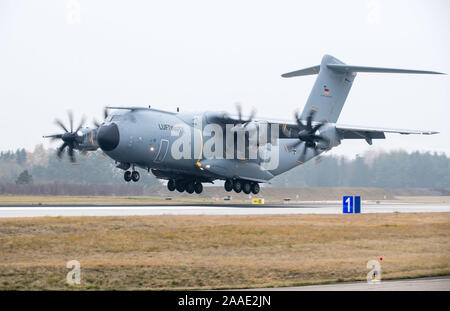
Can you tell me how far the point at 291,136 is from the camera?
137 ft

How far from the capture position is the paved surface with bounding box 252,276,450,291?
45.6ft

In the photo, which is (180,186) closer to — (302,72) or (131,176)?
(131,176)

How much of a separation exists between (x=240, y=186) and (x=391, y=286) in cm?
2809

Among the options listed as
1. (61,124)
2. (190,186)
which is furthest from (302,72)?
(61,124)

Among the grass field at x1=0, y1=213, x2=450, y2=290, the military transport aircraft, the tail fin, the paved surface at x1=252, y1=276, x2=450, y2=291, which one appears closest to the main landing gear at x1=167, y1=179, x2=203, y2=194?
the military transport aircraft

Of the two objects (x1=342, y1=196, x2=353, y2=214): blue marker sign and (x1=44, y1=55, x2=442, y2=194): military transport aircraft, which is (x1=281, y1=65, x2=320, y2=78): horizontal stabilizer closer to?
(x1=44, y1=55, x2=442, y2=194): military transport aircraft

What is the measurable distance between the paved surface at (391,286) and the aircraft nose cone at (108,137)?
72.4 feet

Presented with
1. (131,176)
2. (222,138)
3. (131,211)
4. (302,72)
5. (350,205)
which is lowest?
(131,211)

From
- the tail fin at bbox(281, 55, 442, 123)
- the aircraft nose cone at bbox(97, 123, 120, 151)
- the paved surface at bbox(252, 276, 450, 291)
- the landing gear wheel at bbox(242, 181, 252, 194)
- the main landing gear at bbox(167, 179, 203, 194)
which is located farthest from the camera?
the tail fin at bbox(281, 55, 442, 123)

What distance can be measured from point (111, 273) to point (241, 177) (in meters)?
25.3

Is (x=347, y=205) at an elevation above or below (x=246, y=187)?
below

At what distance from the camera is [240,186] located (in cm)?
4231

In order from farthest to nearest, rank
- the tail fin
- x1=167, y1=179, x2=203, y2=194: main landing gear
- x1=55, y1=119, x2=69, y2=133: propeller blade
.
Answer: the tail fin < x1=167, y1=179, x2=203, y2=194: main landing gear < x1=55, y1=119, x2=69, y2=133: propeller blade

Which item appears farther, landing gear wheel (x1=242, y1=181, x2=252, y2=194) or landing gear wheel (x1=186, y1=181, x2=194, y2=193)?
landing gear wheel (x1=186, y1=181, x2=194, y2=193)
